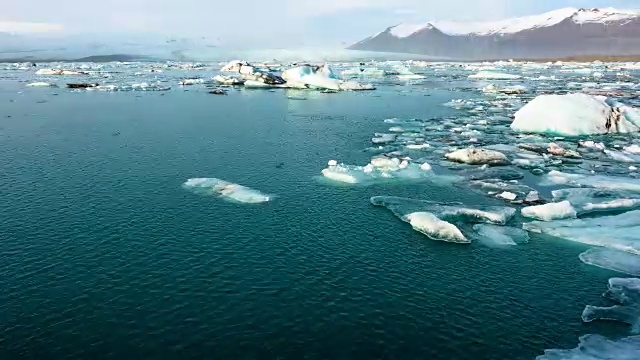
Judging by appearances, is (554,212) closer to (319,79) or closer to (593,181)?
(593,181)

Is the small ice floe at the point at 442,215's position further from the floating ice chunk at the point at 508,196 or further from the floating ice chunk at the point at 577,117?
the floating ice chunk at the point at 577,117

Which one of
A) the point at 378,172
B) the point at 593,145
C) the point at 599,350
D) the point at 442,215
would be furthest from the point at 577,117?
the point at 599,350

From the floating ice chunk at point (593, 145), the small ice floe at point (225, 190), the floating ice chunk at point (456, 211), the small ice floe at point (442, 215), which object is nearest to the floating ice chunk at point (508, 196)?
the floating ice chunk at point (456, 211)

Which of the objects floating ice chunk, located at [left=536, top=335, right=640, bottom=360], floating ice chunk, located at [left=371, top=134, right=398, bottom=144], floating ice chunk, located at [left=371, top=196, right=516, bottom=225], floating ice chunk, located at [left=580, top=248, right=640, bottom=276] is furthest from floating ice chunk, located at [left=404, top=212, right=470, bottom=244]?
floating ice chunk, located at [left=371, top=134, right=398, bottom=144]

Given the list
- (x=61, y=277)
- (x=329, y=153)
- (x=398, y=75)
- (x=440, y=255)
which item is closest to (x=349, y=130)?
(x=329, y=153)

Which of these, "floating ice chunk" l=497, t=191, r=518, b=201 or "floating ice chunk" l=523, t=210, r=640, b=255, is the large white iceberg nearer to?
"floating ice chunk" l=497, t=191, r=518, b=201

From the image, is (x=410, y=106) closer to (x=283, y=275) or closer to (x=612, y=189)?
(x=612, y=189)
